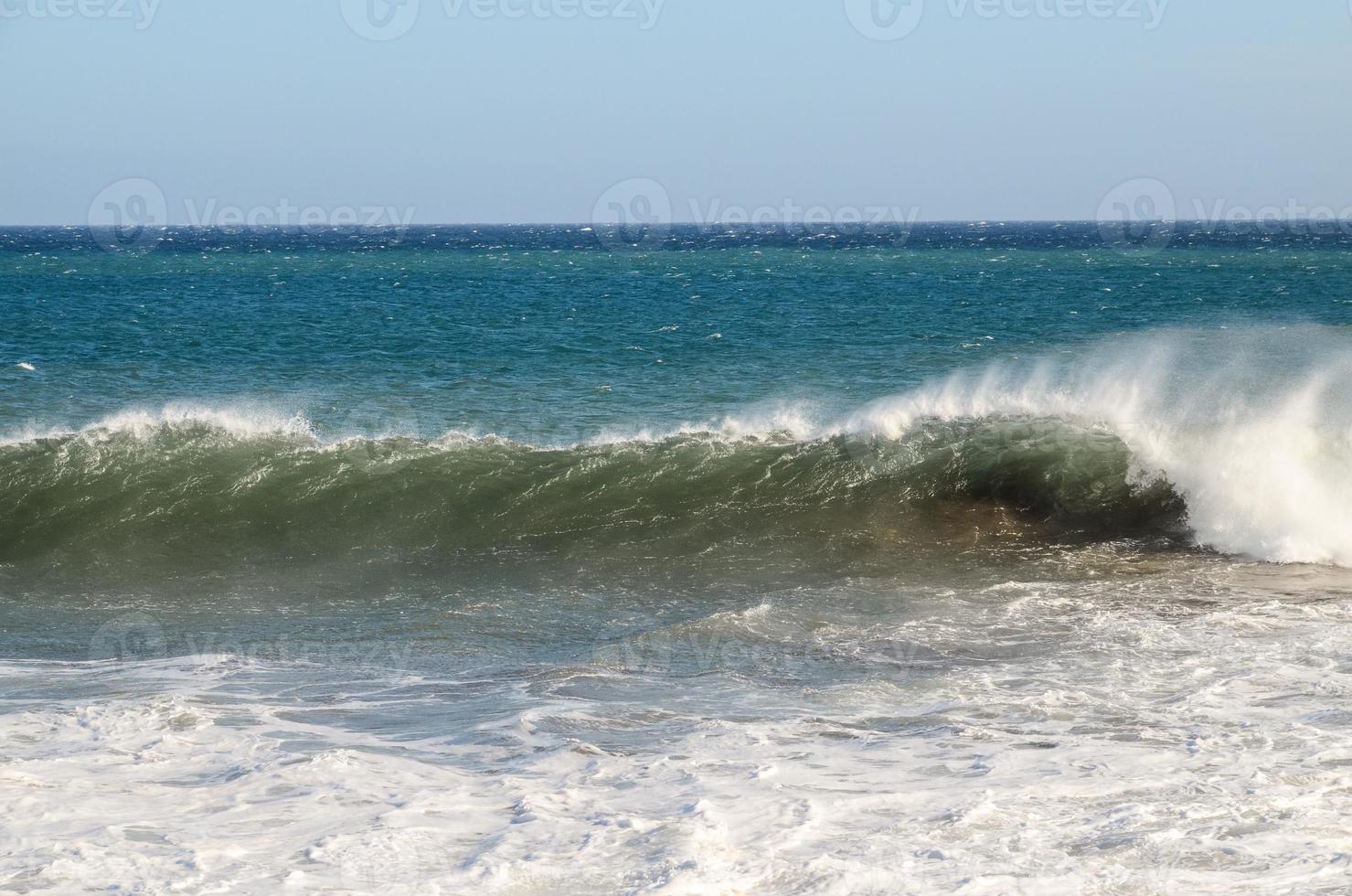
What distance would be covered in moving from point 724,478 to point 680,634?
216 inches

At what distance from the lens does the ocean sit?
550 centimetres

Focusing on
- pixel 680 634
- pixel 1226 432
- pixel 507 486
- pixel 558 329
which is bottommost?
pixel 680 634

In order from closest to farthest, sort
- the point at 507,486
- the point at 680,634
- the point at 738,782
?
the point at 738,782 → the point at 680,634 → the point at 507,486

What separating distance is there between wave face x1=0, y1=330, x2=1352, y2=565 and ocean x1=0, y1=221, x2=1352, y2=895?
0.21ft

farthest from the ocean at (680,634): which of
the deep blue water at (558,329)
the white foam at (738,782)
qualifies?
the deep blue water at (558,329)

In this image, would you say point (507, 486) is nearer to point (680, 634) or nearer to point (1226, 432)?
point (680, 634)

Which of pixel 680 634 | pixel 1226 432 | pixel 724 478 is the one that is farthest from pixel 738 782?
pixel 1226 432

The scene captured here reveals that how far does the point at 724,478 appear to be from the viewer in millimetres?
14523

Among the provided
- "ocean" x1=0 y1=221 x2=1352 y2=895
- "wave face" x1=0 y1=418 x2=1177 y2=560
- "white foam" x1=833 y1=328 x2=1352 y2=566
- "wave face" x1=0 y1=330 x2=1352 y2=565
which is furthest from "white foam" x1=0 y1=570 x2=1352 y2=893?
"wave face" x1=0 y1=418 x2=1177 y2=560

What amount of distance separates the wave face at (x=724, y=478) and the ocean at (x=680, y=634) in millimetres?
65

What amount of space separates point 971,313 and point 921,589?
30846mm

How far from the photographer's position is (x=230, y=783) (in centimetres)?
621

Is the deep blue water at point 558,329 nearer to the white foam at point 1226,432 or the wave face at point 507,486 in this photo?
the wave face at point 507,486

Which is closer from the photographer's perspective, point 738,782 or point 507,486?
point 738,782
